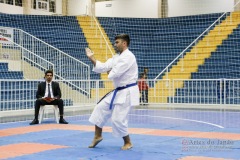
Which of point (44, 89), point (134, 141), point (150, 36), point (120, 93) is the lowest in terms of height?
point (134, 141)

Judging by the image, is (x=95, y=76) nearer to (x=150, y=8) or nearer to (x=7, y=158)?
(x=150, y=8)

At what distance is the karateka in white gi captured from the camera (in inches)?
236

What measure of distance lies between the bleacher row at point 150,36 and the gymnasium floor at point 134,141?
27.0ft

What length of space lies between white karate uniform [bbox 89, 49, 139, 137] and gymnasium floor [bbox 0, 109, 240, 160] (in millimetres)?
412

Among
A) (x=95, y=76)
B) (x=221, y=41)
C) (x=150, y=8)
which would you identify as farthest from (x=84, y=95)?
(x=150, y=8)

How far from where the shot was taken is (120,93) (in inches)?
241

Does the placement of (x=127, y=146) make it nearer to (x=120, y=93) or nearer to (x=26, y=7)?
(x=120, y=93)

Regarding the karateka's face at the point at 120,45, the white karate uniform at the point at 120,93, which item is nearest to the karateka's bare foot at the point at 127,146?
the white karate uniform at the point at 120,93

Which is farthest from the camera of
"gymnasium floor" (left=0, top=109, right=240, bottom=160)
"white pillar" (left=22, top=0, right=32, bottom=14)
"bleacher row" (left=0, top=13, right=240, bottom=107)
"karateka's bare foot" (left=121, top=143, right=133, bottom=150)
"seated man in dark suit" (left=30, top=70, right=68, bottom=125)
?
"white pillar" (left=22, top=0, right=32, bottom=14)

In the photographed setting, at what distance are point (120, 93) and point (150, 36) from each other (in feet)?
51.0

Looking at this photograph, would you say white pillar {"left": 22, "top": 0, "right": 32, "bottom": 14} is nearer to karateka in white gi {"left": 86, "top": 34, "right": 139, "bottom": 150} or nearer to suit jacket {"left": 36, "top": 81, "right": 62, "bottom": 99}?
suit jacket {"left": 36, "top": 81, "right": 62, "bottom": 99}

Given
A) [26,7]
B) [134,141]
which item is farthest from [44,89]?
[26,7]

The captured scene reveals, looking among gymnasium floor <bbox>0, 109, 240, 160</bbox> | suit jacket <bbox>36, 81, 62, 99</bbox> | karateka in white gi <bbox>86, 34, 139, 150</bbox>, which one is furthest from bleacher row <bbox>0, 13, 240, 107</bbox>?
karateka in white gi <bbox>86, 34, 139, 150</bbox>

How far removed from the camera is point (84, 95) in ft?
48.0
